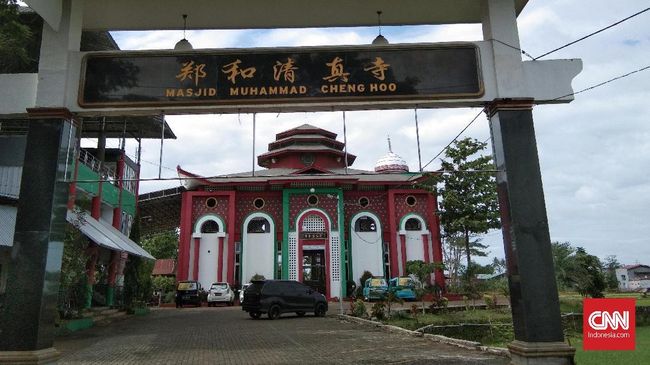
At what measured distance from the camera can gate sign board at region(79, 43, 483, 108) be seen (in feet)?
23.5

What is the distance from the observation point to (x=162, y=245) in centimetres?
6088

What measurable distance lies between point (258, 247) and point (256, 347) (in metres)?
18.6

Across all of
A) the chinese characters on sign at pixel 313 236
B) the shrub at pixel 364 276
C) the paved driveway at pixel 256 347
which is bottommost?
the paved driveway at pixel 256 347

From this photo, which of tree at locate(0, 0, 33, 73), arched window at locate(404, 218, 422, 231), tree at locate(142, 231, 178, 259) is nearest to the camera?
tree at locate(0, 0, 33, 73)

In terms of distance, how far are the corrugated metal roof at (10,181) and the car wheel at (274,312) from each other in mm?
9051

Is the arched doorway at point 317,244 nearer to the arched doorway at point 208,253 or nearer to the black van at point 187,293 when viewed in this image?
the arched doorway at point 208,253

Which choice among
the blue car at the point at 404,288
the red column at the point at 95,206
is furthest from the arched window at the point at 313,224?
the red column at the point at 95,206

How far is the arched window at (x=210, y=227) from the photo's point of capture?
28.4 m

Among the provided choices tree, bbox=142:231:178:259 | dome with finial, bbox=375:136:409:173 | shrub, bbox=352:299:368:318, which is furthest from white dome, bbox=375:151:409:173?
tree, bbox=142:231:178:259

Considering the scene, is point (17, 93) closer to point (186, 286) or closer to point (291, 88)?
point (291, 88)

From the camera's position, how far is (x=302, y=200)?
93.5ft

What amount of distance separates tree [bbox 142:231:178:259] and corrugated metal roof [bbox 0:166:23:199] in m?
47.1

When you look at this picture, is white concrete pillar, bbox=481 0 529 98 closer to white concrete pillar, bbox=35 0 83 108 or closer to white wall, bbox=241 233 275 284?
white concrete pillar, bbox=35 0 83 108

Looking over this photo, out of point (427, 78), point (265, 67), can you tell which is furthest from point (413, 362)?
point (265, 67)
